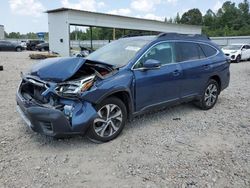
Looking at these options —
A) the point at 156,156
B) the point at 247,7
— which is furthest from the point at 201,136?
the point at 247,7

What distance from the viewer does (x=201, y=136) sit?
466cm

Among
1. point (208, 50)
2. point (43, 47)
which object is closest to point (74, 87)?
point (208, 50)

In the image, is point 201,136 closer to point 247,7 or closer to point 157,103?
point 157,103

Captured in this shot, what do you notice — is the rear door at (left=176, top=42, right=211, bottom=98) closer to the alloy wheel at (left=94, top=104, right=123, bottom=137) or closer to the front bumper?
the alloy wheel at (left=94, top=104, right=123, bottom=137)

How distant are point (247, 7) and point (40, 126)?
306 ft

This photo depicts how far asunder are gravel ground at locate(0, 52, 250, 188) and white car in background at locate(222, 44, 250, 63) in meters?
16.2

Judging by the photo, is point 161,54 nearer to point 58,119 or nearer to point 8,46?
point 58,119

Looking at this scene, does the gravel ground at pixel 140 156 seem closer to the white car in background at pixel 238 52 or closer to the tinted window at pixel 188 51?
the tinted window at pixel 188 51

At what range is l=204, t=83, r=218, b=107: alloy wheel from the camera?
6.24 meters

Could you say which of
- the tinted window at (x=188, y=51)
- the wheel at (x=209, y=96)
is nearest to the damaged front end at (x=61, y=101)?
the tinted window at (x=188, y=51)

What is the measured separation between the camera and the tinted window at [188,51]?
213 inches

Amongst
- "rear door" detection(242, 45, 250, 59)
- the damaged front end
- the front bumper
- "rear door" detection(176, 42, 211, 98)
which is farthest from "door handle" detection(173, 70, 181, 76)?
"rear door" detection(242, 45, 250, 59)

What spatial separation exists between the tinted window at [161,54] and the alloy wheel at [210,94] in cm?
154

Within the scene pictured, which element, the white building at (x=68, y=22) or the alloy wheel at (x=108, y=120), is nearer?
the alloy wheel at (x=108, y=120)
